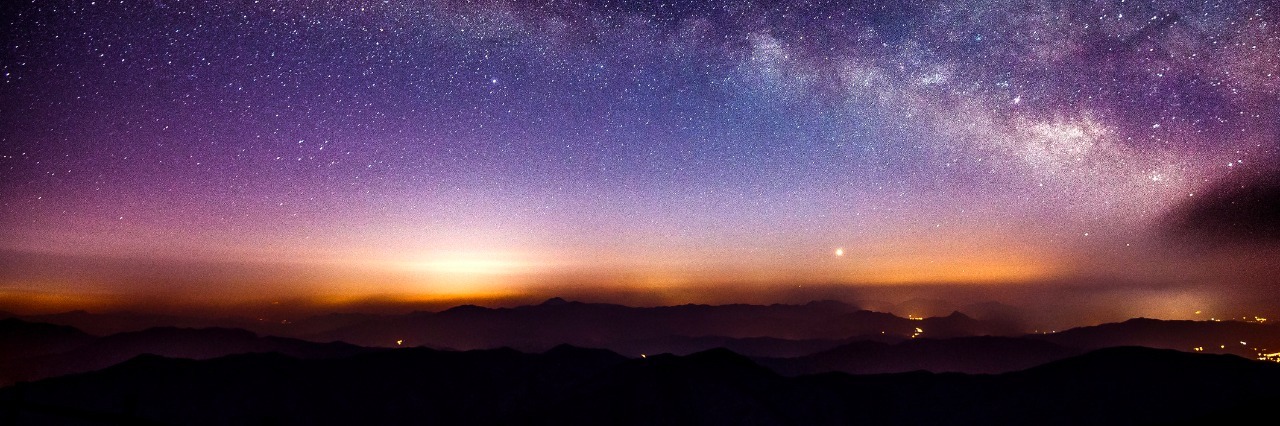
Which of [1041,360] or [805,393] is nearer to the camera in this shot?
[805,393]

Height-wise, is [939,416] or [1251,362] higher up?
[1251,362]

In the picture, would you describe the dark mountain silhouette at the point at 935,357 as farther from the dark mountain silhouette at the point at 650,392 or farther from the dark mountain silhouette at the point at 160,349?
the dark mountain silhouette at the point at 160,349

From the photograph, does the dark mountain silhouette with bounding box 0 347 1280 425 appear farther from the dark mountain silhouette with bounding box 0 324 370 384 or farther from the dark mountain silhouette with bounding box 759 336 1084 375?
the dark mountain silhouette with bounding box 759 336 1084 375

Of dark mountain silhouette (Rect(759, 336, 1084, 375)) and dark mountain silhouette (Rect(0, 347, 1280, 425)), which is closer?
dark mountain silhouette (Rect(0, 347, 1280, 425))

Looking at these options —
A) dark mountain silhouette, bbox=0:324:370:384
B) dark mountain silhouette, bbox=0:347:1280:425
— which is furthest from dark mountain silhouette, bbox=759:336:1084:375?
dark mountain silhouette, bbox=0:324:370:384

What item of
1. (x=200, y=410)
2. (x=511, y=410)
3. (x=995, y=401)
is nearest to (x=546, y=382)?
(x=511, y=410)

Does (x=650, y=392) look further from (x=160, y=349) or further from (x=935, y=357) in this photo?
(x=160, y=349)

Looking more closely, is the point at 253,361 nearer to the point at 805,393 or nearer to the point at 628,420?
the point at 628,420
